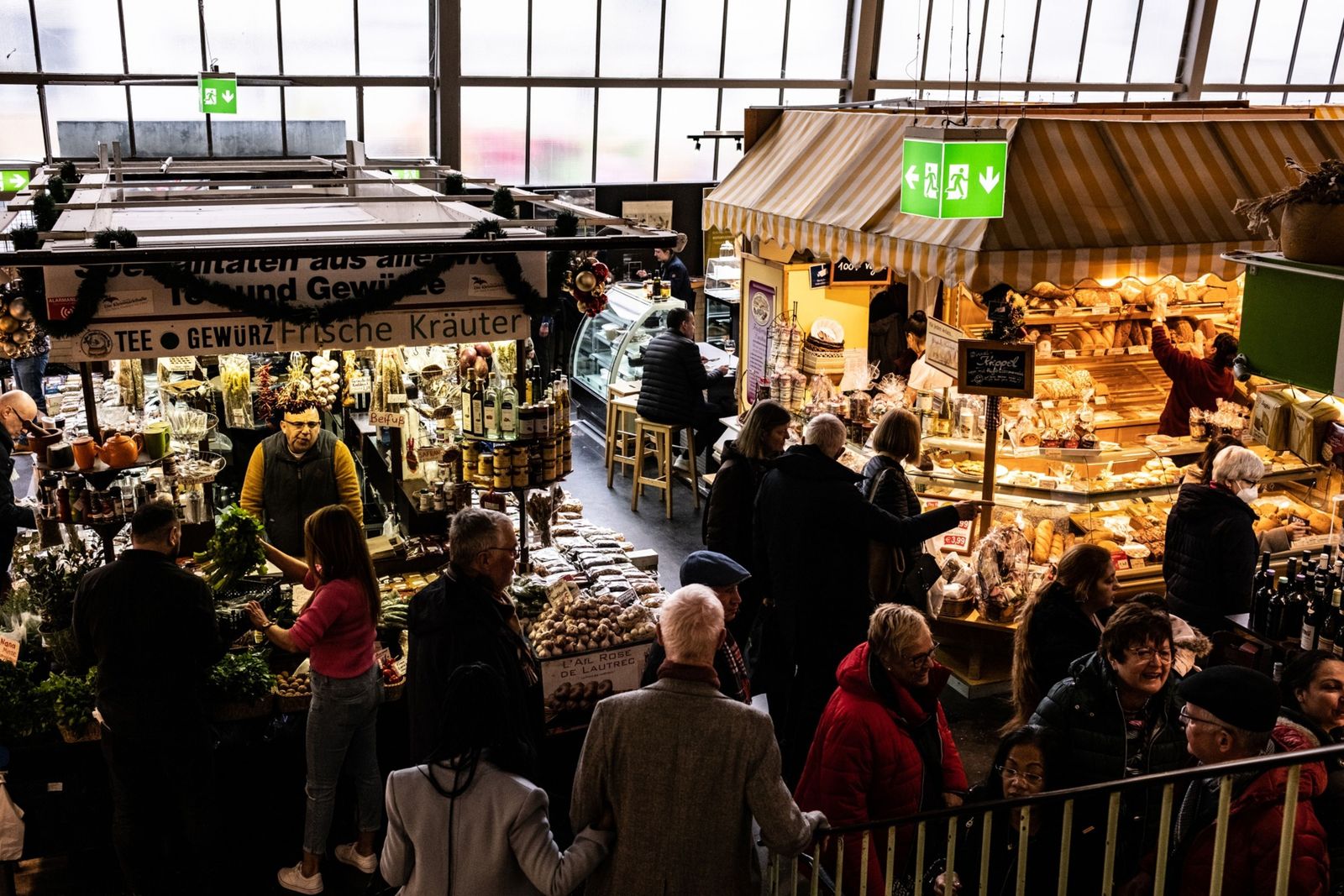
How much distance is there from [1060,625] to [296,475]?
378 centimetres

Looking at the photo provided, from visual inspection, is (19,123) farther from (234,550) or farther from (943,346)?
(943,346)

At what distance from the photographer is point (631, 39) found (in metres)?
15.8

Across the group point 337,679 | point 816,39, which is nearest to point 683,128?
point 816,39

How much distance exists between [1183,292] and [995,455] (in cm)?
316

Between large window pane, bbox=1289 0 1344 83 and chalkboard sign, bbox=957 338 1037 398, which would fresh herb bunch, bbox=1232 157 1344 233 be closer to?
chalkboard sign, bbox=957 338 1037 398

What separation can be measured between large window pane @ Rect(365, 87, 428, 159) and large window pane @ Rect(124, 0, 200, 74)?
2.06 meters

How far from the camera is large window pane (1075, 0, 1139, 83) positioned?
1756 cm

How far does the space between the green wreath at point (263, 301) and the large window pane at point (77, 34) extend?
35.1 ft

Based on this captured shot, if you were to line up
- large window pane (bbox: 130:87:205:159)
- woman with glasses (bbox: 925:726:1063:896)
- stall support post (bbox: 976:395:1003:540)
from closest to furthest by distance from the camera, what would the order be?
woman with glasses (bbox: 925:726:1063:896)
stall support post (bbox: 976:395:1003:540)
large window pane (bbox: 130:87:205:159)

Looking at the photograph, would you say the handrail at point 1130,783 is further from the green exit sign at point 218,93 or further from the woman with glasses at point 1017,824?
the green exit sign at point 218,93

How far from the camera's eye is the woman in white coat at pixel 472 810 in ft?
9.69

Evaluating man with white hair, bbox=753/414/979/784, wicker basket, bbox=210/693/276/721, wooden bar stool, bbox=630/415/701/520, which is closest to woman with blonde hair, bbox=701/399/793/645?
man with white hair, bbox=753/414/979/784

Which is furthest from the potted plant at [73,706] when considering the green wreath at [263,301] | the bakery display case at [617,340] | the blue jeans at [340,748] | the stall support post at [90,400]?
the bakery display case at [617,340]

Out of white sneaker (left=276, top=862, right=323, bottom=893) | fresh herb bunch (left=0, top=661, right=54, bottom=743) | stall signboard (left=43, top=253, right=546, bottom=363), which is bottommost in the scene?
white sneaker (left=276, top=862, right=323, bottom=893)
